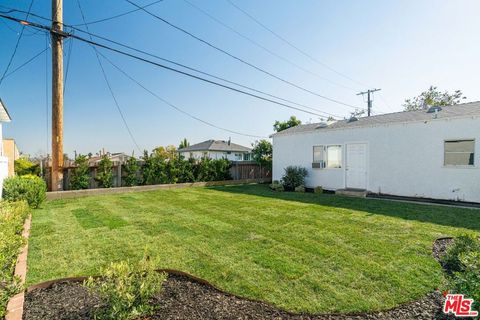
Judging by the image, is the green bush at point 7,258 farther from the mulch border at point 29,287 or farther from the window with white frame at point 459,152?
the window with white frame at point 459,152

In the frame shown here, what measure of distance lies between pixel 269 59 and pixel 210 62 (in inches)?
127

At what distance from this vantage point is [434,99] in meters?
25.9

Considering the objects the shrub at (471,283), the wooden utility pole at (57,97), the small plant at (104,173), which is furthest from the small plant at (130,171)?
the shrub at (471,283)

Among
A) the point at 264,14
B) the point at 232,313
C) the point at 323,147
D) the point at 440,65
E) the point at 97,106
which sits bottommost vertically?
the point at 232,313

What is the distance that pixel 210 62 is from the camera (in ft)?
36.3

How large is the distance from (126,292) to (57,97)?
9368 millimetres

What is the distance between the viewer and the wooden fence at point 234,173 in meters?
10.1

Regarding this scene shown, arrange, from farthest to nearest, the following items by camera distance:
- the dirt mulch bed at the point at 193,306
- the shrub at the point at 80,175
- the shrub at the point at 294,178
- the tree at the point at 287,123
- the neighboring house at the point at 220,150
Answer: the neighboring house at the point at 220,150
the tree at the point at 287,123
the shrub at the point at 294,178
the shrub at the point at 80,175
the dirt mulch bed at the point at 193,306

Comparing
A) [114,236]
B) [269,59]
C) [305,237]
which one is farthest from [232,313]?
[269,59]

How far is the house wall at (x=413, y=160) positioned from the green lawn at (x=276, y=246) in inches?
62.2

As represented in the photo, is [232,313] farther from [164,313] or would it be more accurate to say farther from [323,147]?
[323,147]

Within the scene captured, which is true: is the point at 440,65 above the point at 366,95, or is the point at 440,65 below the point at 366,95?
below

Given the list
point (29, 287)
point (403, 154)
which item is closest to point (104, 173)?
point (29, 287)

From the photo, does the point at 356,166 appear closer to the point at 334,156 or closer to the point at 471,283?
the point at 334,156
